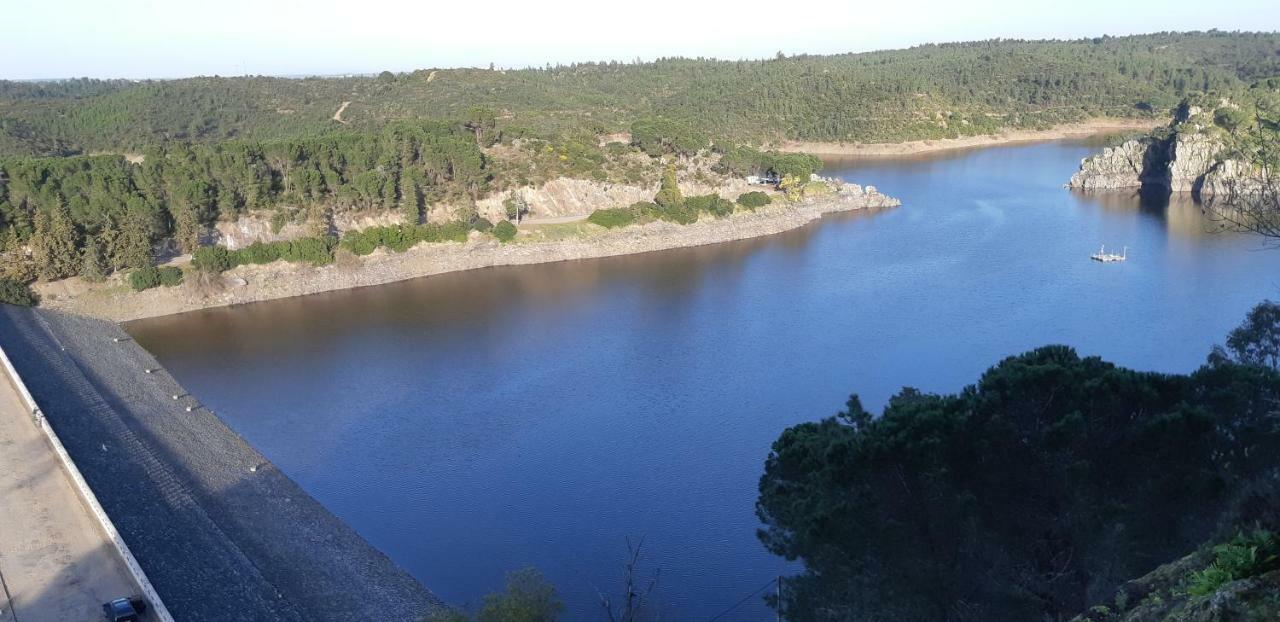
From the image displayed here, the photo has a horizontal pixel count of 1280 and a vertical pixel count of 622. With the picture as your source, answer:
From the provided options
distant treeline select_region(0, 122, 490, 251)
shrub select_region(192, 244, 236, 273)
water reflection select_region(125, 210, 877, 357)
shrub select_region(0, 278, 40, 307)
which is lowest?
water reflection select_region(125, 210, 877, 357)

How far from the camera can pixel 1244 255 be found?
113ft

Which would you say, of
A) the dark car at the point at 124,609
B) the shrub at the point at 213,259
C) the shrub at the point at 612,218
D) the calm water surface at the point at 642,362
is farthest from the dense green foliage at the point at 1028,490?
the shrub at the point at 612,218

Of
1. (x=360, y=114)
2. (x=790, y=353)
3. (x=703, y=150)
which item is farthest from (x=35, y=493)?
(x=360, y=114)

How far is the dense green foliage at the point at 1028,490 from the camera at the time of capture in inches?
380

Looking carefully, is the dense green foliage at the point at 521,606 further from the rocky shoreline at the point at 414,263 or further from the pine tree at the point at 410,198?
→ the pine tree at the point at 410,198

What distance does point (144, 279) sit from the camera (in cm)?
3142

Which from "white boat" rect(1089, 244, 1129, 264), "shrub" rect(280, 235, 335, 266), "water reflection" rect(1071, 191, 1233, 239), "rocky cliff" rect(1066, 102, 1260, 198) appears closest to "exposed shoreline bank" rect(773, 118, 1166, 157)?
"rocky cliff" rect(1066, 102, 1260, 198)

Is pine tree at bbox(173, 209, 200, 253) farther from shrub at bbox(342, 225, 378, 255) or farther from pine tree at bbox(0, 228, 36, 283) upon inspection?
shrub at bbox(342, 225, 378, 255)

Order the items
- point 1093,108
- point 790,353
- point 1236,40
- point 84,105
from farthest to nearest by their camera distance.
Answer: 1. point 1236,40
2. point 1093,108
3. point 84,105
4. point 790,353

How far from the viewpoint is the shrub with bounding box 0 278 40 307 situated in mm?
29391

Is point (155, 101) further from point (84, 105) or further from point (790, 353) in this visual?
point (790, 353)

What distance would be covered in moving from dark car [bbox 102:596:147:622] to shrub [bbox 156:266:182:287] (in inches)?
881

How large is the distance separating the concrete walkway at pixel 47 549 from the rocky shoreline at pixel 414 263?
14.4 m

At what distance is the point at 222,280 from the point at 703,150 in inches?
989
